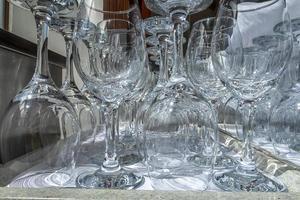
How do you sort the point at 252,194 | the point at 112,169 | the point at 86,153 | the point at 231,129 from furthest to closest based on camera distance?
the point at 231,129
the point at 86,153
the point at 112,169
the point at 252,194

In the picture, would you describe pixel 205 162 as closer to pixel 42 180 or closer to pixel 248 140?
pixel 248 140

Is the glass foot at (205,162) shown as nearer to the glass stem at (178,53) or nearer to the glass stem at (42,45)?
the glass stem at (178,53)

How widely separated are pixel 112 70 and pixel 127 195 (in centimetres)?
17

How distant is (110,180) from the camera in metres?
0.32

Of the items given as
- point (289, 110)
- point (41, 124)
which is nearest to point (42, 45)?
point (41, 124)

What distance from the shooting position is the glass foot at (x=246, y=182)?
0.95ft

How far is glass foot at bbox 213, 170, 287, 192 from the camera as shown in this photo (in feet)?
0.95

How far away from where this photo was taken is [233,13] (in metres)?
0.37

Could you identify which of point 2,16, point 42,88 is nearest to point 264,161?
point 42,88

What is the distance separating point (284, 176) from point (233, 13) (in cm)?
21

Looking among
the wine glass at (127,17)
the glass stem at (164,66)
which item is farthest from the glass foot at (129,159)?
the glass stem at (164,66)

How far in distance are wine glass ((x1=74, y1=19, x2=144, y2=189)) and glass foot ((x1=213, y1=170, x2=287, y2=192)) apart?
9 cm

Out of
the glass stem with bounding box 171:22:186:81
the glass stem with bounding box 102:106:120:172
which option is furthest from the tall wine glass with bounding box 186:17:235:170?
the glass stem with bounding box 102:106:120:172

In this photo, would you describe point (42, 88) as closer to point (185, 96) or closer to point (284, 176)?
point (185, 96)
